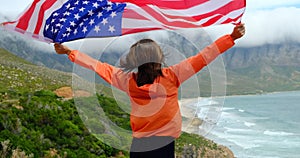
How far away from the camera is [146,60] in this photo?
137 inches

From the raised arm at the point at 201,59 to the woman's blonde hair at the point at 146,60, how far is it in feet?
0.47

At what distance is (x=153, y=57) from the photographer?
11.4 feet

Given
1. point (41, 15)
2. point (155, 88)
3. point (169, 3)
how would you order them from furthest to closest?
1. point (41, 15)
2. point (169, 3)
3. point (155, 88)

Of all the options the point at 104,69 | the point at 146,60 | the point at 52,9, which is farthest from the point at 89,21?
the point at 146,60

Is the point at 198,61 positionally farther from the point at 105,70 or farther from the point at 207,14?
the point at 207,14

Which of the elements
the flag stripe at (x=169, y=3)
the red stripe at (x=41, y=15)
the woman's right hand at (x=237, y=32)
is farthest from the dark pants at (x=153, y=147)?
the red stripe at (x=41, y=15)

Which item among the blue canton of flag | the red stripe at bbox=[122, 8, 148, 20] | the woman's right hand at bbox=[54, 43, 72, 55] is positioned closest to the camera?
the woman's right hand at bbox=[54, 43, 72, 55]

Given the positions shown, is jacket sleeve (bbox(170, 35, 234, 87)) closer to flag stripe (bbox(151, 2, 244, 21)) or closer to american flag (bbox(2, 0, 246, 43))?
american flag (bbox(2, 0, 246, 43))

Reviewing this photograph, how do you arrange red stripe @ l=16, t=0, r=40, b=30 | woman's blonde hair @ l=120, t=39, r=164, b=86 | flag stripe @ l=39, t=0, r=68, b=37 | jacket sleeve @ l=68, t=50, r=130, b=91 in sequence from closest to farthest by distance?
woman's blonde hair @ l=120, t=39, r=164, b=86 → jacket sleeve @ l=68, t=50, r=130, b=91 → flag stripe @ l=39, t=0, r=68, b=37 → red stripe @ l=16, t=0, r=40, b=30

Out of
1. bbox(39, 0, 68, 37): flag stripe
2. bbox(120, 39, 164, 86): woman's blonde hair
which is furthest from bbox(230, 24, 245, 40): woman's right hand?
bbox(39, 0, 68, 37): flag stripe

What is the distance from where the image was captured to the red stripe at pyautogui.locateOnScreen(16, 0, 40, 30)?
5.30 m

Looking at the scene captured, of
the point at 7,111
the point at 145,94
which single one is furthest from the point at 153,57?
the point at 7,111

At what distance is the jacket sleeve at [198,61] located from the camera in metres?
3.47

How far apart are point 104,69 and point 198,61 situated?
867 millimetres
